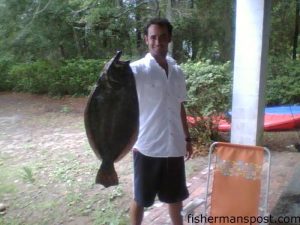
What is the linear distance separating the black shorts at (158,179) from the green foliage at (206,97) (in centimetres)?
314

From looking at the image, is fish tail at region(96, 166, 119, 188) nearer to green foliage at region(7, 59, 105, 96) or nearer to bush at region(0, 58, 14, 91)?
green foliage at region(7, 59, 105, 96)

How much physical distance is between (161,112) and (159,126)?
9cm

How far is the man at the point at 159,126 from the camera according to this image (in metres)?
2.40

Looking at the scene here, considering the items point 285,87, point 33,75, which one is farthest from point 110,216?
point 33,75

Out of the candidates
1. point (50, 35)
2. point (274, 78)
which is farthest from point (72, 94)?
point (274, 78)

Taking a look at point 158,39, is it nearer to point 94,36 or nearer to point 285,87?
point 285,87

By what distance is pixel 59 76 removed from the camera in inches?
500

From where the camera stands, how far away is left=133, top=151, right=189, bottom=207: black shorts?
2.62m

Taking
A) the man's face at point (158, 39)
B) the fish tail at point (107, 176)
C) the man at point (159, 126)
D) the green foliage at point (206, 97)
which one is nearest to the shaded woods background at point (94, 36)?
the green foliage at point (206, 97)

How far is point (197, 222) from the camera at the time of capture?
3.24m

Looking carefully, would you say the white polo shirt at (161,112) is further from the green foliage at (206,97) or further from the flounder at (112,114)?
the green foliage at (206,97)

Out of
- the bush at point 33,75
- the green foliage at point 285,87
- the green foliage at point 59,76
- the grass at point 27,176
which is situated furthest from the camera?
the bush at point 33,75

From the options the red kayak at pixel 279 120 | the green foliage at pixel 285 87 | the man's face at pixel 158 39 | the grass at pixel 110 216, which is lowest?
the grass at pixel 110 216

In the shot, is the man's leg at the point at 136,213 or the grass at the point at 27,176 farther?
the grass at the point at 27,176
